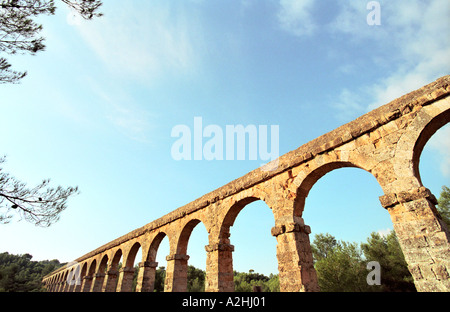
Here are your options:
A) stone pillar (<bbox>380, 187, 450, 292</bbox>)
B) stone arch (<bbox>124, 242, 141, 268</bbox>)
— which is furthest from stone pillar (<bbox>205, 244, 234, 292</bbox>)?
stone arch (<bbox>124, 242, 141, 268</bbox>)

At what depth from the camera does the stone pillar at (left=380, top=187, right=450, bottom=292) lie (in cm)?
377

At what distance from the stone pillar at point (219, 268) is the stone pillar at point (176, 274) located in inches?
77.6

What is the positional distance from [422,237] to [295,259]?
2554 mm

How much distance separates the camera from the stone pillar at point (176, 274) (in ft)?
29.2

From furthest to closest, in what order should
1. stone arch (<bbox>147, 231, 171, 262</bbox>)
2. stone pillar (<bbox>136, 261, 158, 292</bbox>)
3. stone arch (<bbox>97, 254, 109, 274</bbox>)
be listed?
stone arch (<bbox>97, 254, 109, 274</bbox>)
stone arch (<bbox>147, 231, 171, 262</bbox>)
stone pillar (<bbox>136, 261, 158, 292</bbox>)

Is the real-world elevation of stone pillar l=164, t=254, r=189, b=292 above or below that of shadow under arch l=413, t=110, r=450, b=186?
below

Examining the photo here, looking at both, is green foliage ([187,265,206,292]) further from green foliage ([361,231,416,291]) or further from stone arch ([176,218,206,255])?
stone arch ([176,218,206,255])

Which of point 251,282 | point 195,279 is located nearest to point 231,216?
point 195,279

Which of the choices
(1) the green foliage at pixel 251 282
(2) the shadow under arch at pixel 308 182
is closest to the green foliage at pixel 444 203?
(2) the shadow under arch at pixel 308 182

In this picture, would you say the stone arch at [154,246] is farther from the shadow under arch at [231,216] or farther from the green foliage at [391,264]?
A: the green foliage at [391,264]

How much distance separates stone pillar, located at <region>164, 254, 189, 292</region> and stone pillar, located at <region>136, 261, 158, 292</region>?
5.98 ft
